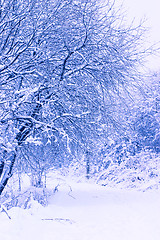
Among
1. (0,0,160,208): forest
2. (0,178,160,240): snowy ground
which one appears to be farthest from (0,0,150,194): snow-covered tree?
(0,178,160,240): snowy ground

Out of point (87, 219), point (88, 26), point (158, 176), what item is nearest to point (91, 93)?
point (88, 26)

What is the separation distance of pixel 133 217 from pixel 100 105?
8.64ft

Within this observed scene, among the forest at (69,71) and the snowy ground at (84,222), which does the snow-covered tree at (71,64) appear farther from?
the snowy ground at (84,222)

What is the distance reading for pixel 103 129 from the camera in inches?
261

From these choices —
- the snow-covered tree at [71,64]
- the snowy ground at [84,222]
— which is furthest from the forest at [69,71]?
the snowy ground at [84,222]

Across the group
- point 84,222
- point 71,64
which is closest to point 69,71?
point 71,64

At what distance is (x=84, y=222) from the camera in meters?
5.41

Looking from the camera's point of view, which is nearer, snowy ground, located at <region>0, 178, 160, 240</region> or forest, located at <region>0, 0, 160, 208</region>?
snowy ground, located at <region>0, 178, 160, 240</region>

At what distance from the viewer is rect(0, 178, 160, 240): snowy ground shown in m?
4.03

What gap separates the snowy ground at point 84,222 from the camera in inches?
159

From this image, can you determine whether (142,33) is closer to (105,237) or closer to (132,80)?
(132,80)

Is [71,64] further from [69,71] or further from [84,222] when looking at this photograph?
[84,222]

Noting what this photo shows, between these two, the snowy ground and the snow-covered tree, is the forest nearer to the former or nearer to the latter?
the snow-covered tree

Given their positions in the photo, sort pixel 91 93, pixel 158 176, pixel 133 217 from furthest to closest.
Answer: pixel 158 176 → pixel 91 93 → pixel 133 217
